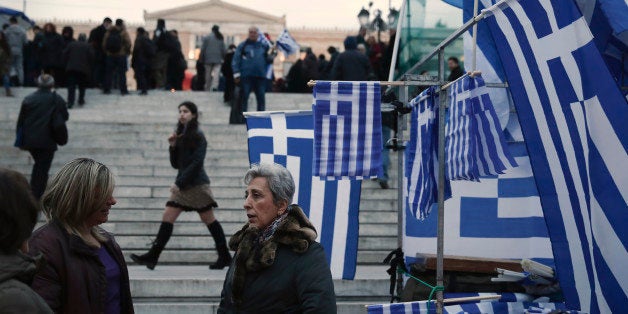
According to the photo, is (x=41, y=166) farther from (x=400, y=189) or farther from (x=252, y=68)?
(x=400, y=189)

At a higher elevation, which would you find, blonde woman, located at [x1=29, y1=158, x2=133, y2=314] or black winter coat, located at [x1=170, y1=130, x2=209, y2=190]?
black winter coat, located at [x1=170, y1=130, x2=209, y2=190]

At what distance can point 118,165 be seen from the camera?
43.5ft

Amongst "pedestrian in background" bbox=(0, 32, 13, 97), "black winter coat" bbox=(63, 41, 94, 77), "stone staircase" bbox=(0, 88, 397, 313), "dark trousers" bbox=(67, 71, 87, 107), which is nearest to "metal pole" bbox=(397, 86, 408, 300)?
"stone staircase" bbox=(0, 88, 397, 313)

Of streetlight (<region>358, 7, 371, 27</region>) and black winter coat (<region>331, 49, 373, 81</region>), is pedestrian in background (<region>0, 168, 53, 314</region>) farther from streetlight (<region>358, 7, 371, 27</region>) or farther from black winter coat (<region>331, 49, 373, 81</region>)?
streetlight (<region>358, 7, 371, 27</region>)

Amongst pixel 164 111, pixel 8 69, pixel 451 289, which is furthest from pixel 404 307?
pixel 8 69

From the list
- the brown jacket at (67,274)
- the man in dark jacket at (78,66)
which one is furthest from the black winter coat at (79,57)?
the brown jacket at (67,274)

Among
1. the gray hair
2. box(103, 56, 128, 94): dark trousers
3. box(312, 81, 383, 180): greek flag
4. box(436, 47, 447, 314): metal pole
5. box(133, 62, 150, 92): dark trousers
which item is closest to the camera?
the gray hair

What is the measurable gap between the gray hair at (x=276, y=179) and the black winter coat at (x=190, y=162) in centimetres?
493

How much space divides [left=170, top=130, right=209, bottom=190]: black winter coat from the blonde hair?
5.30m

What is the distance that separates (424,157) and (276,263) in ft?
7.46

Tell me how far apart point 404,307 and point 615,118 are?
212 cm

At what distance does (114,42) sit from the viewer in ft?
62.1

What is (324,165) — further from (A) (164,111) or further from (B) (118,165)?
(A) (164,111)

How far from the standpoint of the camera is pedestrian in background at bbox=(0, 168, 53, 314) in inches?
114
